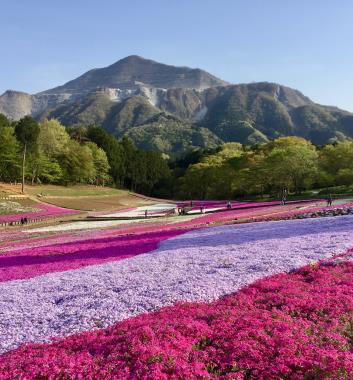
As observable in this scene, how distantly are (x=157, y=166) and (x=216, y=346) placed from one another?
161904 millimetres

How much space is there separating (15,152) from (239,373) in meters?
104

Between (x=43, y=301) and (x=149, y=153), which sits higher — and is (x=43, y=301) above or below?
below

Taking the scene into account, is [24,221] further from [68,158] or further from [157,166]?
[157,166]

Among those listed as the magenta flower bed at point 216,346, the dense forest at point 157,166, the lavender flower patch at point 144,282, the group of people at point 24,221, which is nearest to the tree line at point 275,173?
the dense forest at point 157,166

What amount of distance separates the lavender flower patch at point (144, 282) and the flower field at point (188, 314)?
0.06m

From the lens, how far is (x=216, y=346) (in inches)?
406

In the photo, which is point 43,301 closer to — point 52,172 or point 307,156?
point 307,156

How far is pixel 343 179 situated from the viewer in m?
94.2

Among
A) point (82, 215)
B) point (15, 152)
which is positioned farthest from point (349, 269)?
point (15, 152)

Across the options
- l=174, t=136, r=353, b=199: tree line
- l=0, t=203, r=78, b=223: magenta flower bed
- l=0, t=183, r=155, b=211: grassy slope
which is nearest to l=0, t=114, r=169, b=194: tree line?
l=0, t=183, r=155, b=211: grassy slope

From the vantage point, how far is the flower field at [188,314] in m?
9.24

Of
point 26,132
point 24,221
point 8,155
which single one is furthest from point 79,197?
point 24,221

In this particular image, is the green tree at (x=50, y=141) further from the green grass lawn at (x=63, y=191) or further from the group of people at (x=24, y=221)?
the group of people at (x=24, y=221)

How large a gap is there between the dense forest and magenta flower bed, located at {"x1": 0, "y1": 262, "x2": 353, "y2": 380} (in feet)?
253
